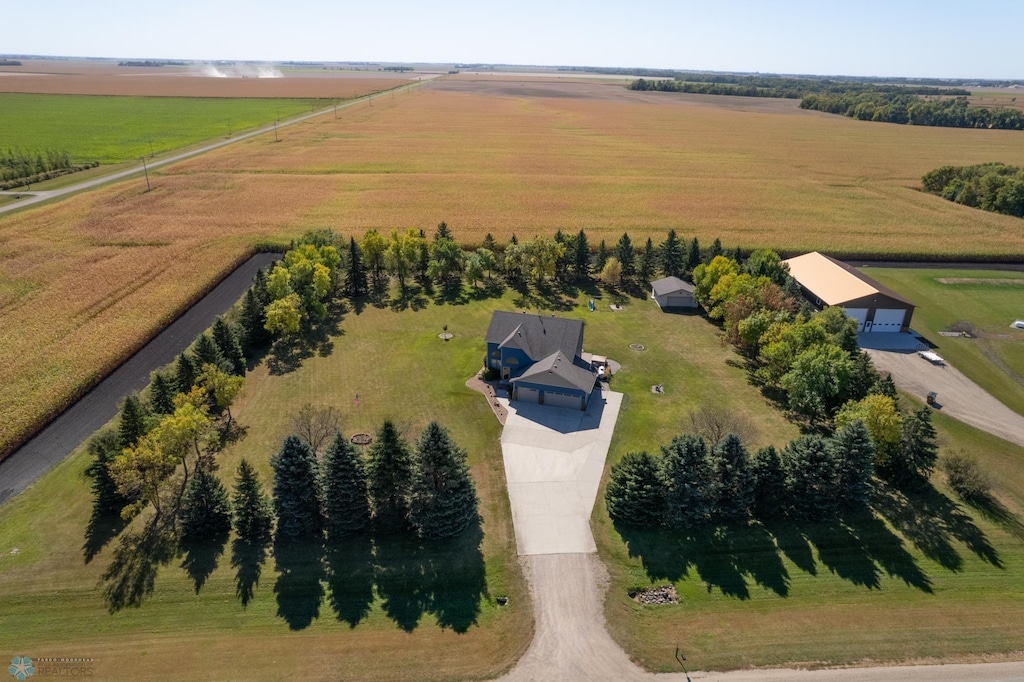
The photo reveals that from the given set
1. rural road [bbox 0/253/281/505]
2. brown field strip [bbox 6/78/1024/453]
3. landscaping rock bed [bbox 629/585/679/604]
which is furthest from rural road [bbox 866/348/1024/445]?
rural road [bbox 0/253/281/505]

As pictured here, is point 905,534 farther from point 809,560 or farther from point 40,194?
point 40,194

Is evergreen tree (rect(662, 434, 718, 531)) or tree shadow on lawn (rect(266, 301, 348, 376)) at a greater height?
evergreen tree (rect(662, 434, 718, 531))

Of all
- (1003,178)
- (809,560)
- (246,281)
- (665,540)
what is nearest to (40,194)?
(246,281)

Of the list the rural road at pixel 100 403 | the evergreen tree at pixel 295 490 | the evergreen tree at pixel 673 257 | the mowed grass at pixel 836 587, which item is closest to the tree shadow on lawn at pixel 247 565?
the evergreen tree at pixel 295 490

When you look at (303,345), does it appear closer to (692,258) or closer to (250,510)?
(250,510)

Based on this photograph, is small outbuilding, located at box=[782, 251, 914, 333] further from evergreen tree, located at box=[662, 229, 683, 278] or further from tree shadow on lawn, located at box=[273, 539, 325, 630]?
tree shadow on lawn, located at box=[273, 539, 325, 630]

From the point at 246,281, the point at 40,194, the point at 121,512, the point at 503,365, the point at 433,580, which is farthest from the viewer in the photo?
the point at 40,194
